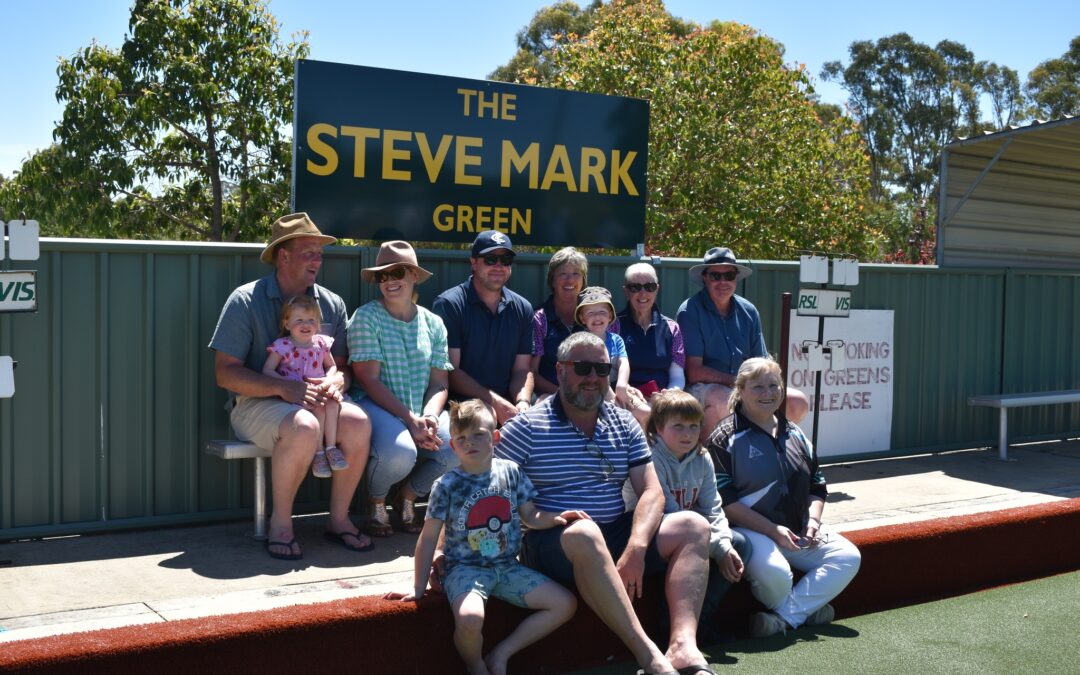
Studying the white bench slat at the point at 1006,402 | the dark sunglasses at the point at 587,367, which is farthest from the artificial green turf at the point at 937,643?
the white bench slat at the point at 1006,402

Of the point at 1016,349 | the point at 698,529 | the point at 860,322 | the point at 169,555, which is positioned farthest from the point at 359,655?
the point at 1016,349

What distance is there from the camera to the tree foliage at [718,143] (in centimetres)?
1866

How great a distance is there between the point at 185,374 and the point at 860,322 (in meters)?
5.44

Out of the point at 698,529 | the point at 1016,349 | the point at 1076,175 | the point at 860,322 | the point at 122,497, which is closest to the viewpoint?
the point at 698,529

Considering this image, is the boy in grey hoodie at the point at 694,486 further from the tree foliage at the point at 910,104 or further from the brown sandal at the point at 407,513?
the tree foliage at the point at 910,104

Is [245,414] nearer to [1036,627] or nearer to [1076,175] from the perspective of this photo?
[1036,627]

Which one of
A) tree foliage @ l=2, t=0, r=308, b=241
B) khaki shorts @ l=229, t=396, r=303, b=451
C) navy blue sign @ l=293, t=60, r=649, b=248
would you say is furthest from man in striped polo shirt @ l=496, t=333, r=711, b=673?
tree foliage @ l=2, t=0, r=308, b=241

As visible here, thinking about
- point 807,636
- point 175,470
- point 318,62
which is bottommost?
point 807,636

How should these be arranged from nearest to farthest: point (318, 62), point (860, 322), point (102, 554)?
point (102, 554) → point (318, 62) → point (860, 322)

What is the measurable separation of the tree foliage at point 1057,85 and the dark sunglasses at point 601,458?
41.3 m

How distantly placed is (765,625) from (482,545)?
56.7 inches

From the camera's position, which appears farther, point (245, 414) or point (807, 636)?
point (245, 414)

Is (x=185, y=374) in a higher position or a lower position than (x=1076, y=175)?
lower

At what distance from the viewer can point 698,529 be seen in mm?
4578
